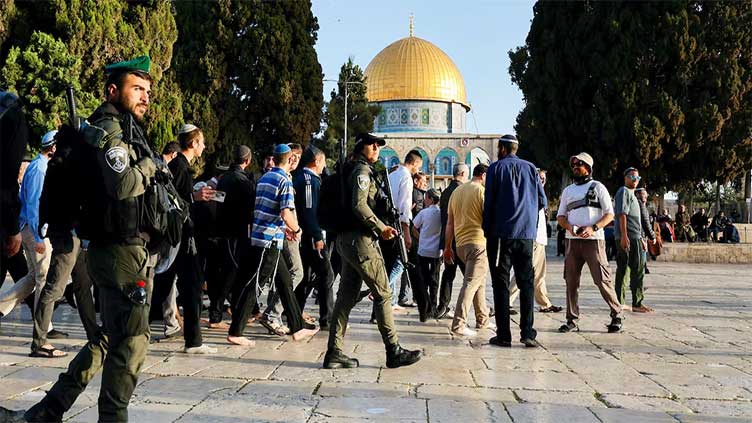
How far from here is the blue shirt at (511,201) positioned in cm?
626

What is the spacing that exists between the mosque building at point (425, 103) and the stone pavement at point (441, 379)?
60.6 metres

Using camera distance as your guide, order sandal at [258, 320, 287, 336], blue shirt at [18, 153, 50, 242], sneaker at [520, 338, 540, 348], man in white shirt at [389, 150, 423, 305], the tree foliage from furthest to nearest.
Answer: the tree foliage
man in white shirt at [389, 150, 423, 305]
sandal at [258, 320, 287, 336]
sneaker at [520, 338, 540, 348]
blue shirt at [18, 153, 50, 242]

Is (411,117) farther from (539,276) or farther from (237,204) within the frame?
(237,204)

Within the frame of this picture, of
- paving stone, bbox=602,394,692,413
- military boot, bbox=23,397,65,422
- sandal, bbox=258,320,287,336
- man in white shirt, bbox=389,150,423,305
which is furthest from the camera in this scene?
man in white shirt, bbox=389,150,423,305

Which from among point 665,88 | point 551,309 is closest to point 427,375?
point 551,309

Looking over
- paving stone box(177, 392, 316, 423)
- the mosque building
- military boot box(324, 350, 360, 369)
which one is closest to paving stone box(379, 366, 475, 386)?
military boot box(324, 350, 360, 369)

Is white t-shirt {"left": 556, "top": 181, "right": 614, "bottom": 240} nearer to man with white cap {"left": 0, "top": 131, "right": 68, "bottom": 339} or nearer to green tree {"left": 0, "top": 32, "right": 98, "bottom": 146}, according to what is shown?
man with white cap {"left": 0, "top": 131, "right": 68, "bottom": 339}

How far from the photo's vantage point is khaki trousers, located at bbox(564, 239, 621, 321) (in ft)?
23.3

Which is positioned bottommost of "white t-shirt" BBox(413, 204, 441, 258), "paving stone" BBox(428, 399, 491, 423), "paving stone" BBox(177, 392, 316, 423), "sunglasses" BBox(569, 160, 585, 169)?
"paving stone" BBox(428, 399, 491, 423)

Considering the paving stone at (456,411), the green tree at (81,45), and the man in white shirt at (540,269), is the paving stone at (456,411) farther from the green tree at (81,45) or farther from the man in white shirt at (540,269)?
the green tree at (81,45)

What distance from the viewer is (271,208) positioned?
620 centimetres

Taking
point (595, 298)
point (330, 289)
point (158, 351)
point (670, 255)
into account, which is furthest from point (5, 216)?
point (670, 255)

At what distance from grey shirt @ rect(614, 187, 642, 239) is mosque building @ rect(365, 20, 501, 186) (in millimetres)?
58531

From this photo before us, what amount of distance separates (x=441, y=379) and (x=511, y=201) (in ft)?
6.63
